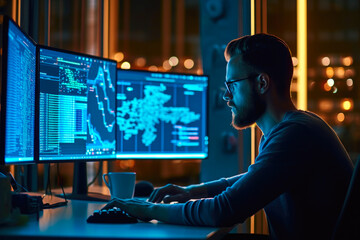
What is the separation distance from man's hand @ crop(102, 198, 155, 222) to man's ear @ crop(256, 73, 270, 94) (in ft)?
1.65

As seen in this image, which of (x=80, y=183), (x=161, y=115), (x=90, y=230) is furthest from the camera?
(x=161, y=115)

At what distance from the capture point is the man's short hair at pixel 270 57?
4.49ft

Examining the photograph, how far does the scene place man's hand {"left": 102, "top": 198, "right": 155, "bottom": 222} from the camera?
→ 1182 mm

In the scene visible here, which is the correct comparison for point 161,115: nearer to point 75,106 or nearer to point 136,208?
point 75,106

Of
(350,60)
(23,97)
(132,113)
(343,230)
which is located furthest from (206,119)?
(350,60)

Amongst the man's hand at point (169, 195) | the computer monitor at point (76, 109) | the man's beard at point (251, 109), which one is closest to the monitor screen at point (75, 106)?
the computer monitor at point (76, 109)

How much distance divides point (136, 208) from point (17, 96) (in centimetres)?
49

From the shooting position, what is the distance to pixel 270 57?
4.49 ft

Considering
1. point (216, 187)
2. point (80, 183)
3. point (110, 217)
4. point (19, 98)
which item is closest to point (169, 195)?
point (216, 187)

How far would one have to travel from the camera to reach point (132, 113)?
2029 millimetres

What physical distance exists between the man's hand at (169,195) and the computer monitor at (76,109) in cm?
40

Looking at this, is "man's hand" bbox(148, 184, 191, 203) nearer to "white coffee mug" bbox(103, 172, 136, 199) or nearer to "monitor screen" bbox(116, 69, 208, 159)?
"white coffee mug" bbox(103, 172, 136, 199)

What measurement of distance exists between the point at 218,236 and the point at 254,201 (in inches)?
5.1

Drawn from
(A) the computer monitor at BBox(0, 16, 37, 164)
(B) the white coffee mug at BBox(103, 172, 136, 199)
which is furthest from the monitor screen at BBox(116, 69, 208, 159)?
(A) the computer monitor at BBox(0, 16, 37, 164)
